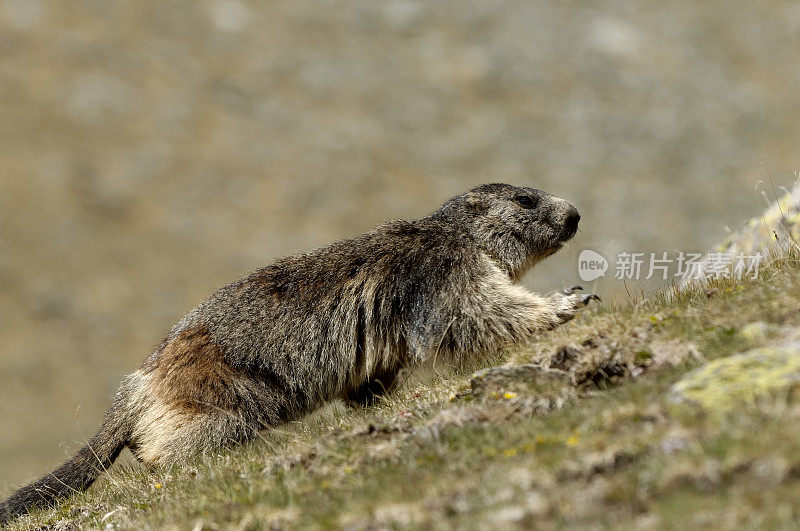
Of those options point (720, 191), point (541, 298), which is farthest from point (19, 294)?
point (541, 298)

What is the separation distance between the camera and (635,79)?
50406mm

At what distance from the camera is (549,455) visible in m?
5.53

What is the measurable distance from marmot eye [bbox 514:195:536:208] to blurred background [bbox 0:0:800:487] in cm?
2574

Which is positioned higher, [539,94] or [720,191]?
[539,94]

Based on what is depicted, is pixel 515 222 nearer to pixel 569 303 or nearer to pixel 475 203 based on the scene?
pixel 475 203

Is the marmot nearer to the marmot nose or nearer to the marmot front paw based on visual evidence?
the marmot front paw

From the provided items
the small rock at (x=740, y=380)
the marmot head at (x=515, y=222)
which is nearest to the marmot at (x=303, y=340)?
the marmot head at (x=515, y=222)

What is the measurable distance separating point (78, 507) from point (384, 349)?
3362mm

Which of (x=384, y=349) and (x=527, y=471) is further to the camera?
(x=384, y=349)

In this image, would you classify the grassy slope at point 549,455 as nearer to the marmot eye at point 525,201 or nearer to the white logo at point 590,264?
the white logo at point 590,264

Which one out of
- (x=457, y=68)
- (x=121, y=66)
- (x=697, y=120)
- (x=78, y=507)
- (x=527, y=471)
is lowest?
(x=527, y=471)

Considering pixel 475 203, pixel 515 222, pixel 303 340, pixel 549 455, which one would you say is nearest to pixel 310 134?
pixel 475 203

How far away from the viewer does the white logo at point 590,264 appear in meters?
10.5

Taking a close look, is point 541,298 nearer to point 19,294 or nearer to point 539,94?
point 19,294
